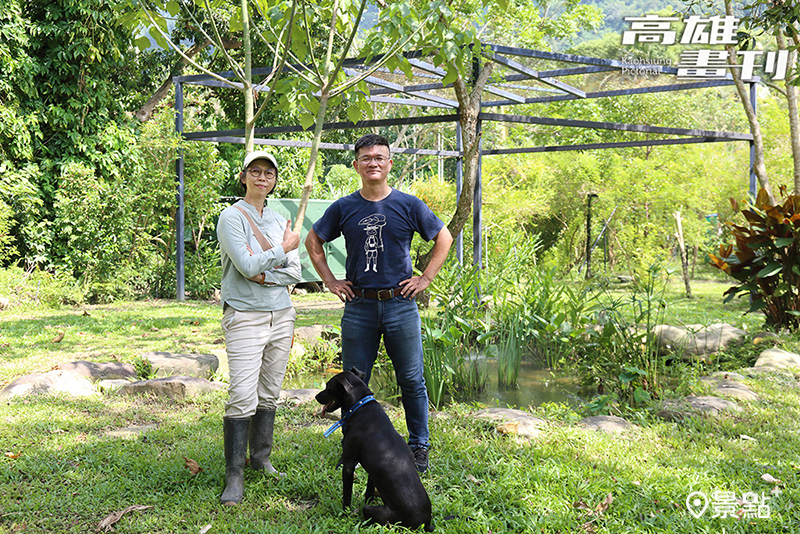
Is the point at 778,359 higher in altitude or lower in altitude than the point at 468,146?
lower

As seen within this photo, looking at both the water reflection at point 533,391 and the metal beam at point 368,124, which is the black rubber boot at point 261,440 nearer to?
the water reflection at point 533,391

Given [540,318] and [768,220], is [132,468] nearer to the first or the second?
[540,318]

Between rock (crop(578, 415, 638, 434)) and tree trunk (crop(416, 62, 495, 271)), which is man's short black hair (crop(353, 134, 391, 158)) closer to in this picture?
rock (crop(578, 415, 638, 434))

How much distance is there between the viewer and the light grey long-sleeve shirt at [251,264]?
2.78 meters

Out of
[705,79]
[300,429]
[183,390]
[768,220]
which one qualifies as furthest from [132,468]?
[705,79]

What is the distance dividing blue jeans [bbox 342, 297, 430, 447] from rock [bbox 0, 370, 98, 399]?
2429 millimetres

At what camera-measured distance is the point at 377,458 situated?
2482mm

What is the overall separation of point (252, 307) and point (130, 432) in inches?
57.1

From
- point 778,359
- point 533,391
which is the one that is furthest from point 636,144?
point 533,391

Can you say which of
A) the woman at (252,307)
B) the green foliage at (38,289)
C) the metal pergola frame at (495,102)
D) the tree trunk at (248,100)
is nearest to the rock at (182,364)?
the woman at (252,307)

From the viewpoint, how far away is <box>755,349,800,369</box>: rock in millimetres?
5027

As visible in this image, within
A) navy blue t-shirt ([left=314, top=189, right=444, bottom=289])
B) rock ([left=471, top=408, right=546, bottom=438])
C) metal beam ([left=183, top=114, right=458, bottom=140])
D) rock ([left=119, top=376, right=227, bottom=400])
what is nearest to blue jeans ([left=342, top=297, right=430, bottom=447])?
navy blue t-shirt ([left=314, top=189, right=444, bottom=289])

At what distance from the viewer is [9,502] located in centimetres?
273

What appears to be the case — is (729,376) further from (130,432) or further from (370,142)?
(130,432)
